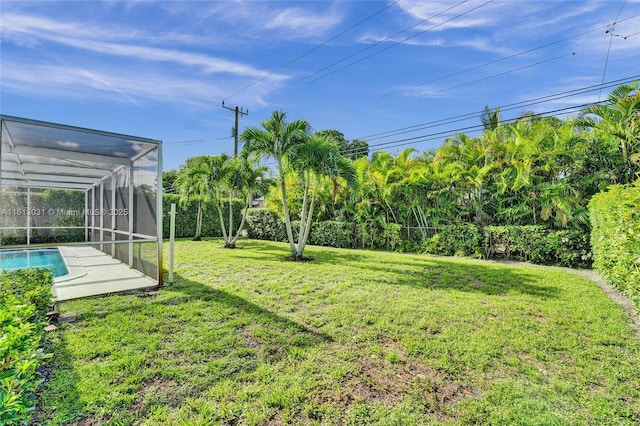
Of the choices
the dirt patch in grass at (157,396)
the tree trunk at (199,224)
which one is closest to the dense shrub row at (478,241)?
the tree trunk at (199,224)

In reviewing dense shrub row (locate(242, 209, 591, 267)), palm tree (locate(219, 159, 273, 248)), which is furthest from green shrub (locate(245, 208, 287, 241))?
palm tree (locate(219, 159, 273, 248))

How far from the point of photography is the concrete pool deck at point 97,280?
18.1ft

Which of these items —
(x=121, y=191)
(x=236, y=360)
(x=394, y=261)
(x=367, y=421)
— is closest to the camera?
(x=367, y=421)

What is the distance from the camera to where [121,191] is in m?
7.98

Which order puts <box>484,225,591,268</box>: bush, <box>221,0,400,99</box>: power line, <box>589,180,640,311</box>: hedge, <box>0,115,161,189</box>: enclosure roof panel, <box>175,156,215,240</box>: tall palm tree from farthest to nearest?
<box>175,156,215,240</box>: tall palm tree < <box>221,0,400,99</box>: power line < <box>484,225,591,268</box>: bush < <box>0,115,161,189</box>: enclosure roof panel < <box>589,180,640,311</box>: hedge

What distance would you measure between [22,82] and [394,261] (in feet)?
38.2

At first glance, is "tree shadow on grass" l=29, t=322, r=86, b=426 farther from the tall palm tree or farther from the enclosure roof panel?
the tall palm tree

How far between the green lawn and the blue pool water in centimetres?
417

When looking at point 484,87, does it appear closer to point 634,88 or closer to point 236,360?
point 634,88

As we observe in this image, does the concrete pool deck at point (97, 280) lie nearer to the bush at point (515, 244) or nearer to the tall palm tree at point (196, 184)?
the tall palm tree at point (196, 184)

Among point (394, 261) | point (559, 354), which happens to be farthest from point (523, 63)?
→ point (559, 354)

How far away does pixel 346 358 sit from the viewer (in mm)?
3105

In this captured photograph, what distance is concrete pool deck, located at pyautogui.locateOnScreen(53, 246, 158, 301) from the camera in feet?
18.1

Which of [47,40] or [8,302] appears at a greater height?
[47,40]
